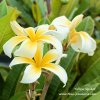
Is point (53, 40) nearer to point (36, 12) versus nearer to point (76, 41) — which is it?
point (76, 41)

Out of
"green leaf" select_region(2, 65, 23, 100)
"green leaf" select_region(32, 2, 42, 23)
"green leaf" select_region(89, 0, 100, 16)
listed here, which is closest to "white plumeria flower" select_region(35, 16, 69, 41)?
"green leaf" select_region(2, 65, 23, 100)

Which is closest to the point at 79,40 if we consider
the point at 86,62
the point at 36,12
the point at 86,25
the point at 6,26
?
the point at 6,26

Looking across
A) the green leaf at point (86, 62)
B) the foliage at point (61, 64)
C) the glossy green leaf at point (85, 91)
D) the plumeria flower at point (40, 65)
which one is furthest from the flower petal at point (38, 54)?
the green leaf at point (86, 62)

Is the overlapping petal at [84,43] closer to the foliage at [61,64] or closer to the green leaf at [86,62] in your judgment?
the foliage at [61,64]

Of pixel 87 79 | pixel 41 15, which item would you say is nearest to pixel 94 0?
pixel 41 15

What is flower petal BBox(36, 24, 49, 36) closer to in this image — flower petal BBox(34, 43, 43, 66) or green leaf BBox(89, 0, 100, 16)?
flower petal BBox(34, 43, 43, 66)

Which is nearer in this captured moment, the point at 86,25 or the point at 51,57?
the point at 51,57

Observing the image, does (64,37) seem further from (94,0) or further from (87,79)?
(94,0)
